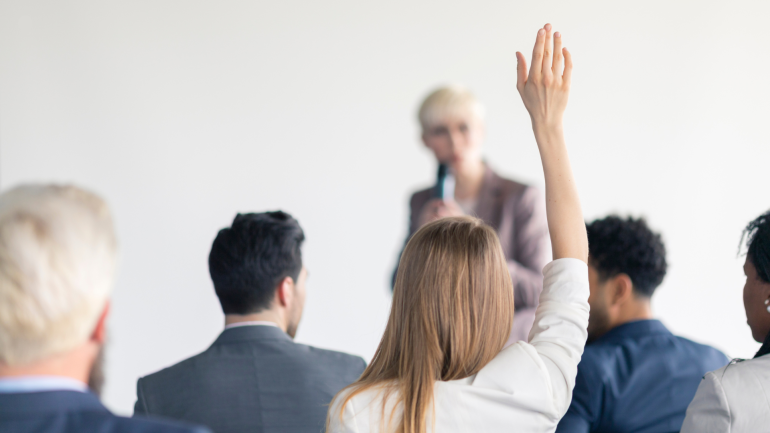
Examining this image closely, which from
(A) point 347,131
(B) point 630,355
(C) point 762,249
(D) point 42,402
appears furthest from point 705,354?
(A) point 347,131

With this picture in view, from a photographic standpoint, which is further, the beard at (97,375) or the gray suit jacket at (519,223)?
the gray suit jacket at (519,223)

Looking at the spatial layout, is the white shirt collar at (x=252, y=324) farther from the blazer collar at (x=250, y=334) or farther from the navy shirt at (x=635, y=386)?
the navy shirt at (x=635, y=386)

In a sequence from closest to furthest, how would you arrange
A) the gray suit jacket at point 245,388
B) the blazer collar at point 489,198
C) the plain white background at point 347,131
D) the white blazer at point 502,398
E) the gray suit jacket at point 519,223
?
the white blazer at point 502,398 → the gray suit jacket at point 245,388 → the gray suit jacket at point 519,223 → the blazer collar at point 489,198 → the plain white background at point 347,131

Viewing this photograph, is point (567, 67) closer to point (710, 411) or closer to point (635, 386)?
point (710, 411)

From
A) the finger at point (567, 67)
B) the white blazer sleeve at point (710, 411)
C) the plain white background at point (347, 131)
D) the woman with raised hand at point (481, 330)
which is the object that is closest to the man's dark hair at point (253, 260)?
the woman with raised hand at point (481, 330)

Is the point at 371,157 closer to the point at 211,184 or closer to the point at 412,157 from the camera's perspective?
the point at 412,157

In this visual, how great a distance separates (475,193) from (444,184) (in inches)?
5.4

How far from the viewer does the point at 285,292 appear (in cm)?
173

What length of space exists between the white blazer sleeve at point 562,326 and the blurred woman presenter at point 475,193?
140 cm

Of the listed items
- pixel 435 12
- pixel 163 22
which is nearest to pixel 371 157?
pixel 435 12

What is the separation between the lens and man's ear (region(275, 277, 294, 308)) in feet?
5.64

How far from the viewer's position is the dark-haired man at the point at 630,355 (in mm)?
1600

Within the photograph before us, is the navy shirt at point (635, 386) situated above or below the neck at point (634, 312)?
below

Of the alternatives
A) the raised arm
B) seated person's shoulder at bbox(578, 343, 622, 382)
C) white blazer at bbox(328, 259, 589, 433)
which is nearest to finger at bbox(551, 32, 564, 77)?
the raised arm
